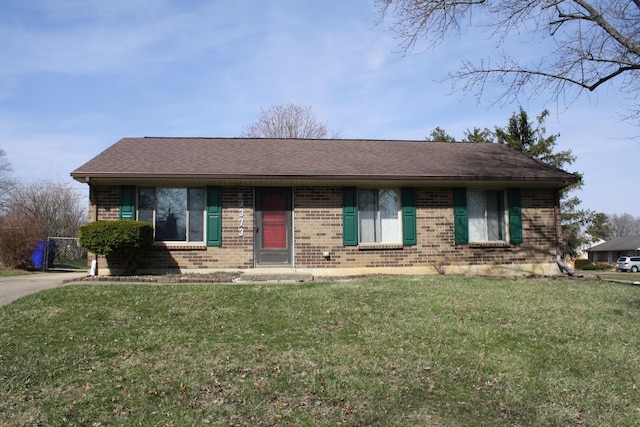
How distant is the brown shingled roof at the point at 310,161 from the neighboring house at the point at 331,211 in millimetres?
48

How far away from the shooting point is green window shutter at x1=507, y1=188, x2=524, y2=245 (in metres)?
12.5

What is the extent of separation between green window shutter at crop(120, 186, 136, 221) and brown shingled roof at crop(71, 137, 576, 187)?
1.63 feet

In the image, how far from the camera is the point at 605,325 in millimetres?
6699

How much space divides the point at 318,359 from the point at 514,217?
9.04 metres

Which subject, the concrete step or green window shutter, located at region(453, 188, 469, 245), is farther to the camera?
green window shutter, located at region(453, 188, 469, 245)

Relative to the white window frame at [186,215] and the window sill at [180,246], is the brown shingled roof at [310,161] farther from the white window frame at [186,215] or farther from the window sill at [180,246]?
the window sill at [180,246]

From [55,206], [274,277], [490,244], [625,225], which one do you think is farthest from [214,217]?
[625,225]

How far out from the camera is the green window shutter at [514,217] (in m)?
12.5

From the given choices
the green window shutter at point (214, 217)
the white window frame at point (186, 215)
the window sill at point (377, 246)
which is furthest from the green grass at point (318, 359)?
the window sill at point (377, 246)

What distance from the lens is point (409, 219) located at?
474 inches

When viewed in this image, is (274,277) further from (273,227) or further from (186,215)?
(186,215)

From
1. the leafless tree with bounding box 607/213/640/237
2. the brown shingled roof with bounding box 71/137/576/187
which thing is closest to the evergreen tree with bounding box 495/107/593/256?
the brown shingled roof with bounding box 71/137/576/187

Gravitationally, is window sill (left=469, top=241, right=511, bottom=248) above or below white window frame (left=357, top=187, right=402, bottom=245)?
below

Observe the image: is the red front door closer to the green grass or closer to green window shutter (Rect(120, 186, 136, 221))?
green window shutter (Rect(120, 186, 136, 221))
